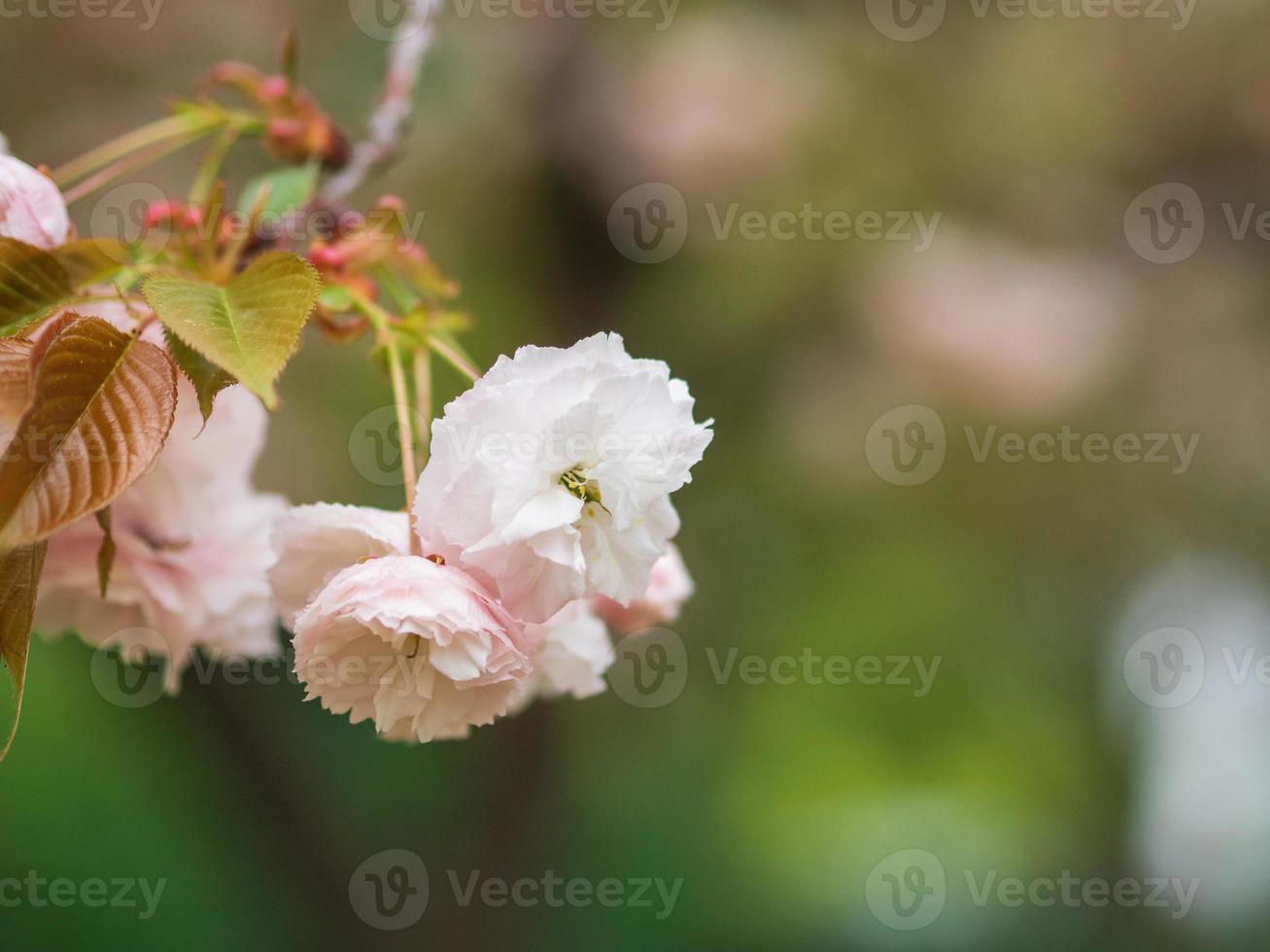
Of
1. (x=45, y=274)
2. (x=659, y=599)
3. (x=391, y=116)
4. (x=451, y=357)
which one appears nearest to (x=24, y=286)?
(x=45, y=274)

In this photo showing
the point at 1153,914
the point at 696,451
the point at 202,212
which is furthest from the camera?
the point at 1153,914

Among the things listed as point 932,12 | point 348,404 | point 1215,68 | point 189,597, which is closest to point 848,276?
point 932,12

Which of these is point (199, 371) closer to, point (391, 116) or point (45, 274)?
point (45, 274)

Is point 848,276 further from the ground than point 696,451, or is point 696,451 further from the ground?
point 848,276

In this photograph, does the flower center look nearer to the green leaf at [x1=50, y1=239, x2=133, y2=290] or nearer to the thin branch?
the green leaf at [x1=50, y1=239, x2=133, y2=290]

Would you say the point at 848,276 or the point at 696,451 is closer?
the point at 696,451

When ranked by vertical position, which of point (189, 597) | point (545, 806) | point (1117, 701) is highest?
point (1117, 701)

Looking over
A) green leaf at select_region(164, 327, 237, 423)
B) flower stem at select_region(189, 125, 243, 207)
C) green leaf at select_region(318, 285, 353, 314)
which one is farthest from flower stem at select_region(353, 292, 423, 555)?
flower stem at select_region(189, 125, 243, 207)

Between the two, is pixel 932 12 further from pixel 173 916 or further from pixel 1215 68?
Answer: pixel 173 916
